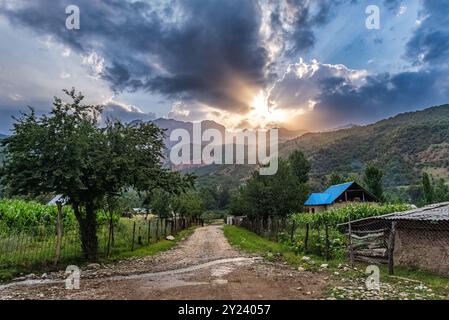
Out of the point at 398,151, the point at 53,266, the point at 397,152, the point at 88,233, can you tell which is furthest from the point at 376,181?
the point at 53,266

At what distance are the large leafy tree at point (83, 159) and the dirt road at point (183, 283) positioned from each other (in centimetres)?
379

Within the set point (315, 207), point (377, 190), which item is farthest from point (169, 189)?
point (377, 190)

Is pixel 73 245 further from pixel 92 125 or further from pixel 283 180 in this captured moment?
pixel 283 180

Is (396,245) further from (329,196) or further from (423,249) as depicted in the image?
(329,196)

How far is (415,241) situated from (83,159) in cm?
1441

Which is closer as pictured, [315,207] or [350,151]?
[315,207]

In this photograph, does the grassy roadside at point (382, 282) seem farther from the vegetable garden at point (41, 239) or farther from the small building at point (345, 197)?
the small building at point (345, 197)

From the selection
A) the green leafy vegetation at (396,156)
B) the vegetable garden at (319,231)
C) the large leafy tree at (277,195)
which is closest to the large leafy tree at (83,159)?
the vegetable garden at (319,231)

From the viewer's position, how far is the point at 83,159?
15344 millimetres

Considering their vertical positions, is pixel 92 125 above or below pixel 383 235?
above

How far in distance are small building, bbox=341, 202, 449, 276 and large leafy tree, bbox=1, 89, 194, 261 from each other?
10.1 m
